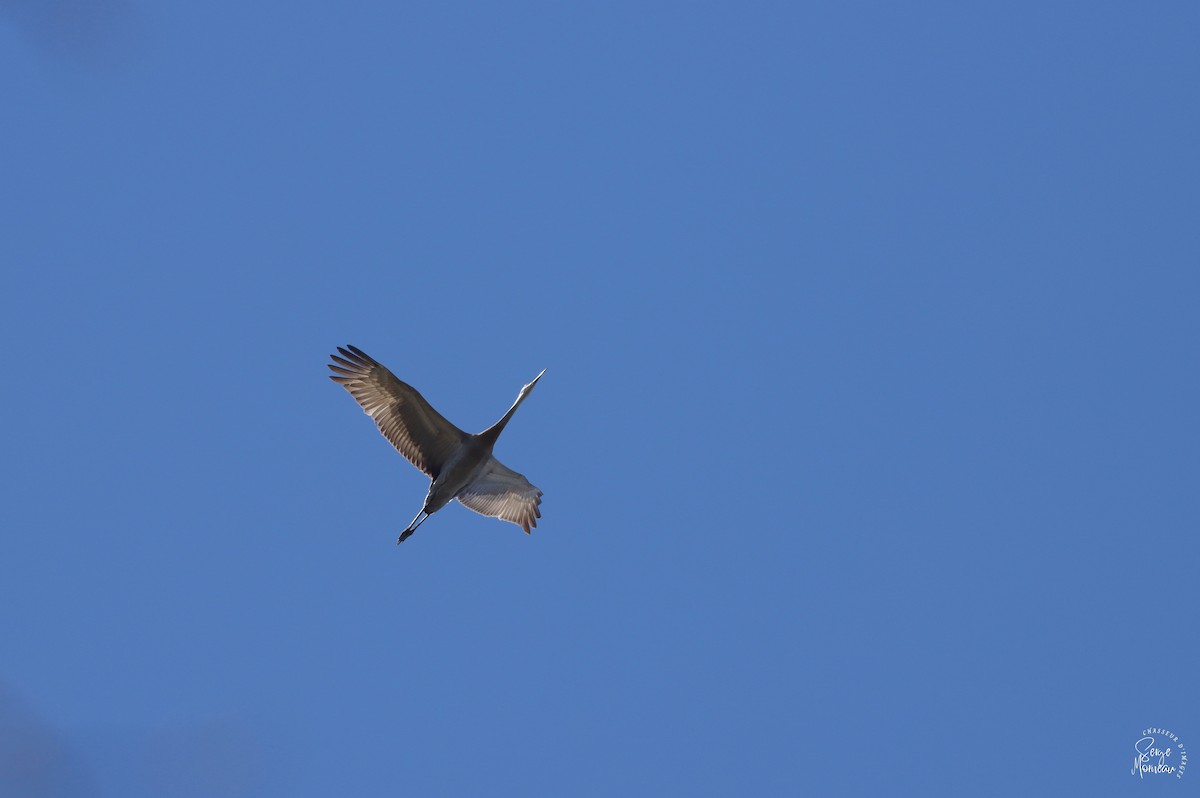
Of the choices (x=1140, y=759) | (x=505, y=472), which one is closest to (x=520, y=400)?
(x=505, y=472)

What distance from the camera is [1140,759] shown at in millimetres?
30156

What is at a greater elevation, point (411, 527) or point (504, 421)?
point (504, 421)

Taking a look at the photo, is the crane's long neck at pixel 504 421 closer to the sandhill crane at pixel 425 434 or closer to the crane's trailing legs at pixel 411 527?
the sandhill crane at pixel 425 434

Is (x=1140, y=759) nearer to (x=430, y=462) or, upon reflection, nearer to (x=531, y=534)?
(x=531, y=534)

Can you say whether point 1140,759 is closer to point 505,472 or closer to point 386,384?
point 505,472

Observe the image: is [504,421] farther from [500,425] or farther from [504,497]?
[504,497]

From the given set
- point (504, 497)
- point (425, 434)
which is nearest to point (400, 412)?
point (425, 434)

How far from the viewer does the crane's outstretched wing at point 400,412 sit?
29.8 metres

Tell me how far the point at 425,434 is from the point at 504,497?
2213mm

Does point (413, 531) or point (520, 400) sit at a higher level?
point (520, 400)

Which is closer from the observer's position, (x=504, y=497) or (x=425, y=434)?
(x=425, y=434)

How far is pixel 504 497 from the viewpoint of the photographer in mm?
31578

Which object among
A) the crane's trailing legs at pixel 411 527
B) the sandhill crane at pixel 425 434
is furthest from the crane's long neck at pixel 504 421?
the crane's trailing legs at pixel 411 527

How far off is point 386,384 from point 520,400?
2.60m
